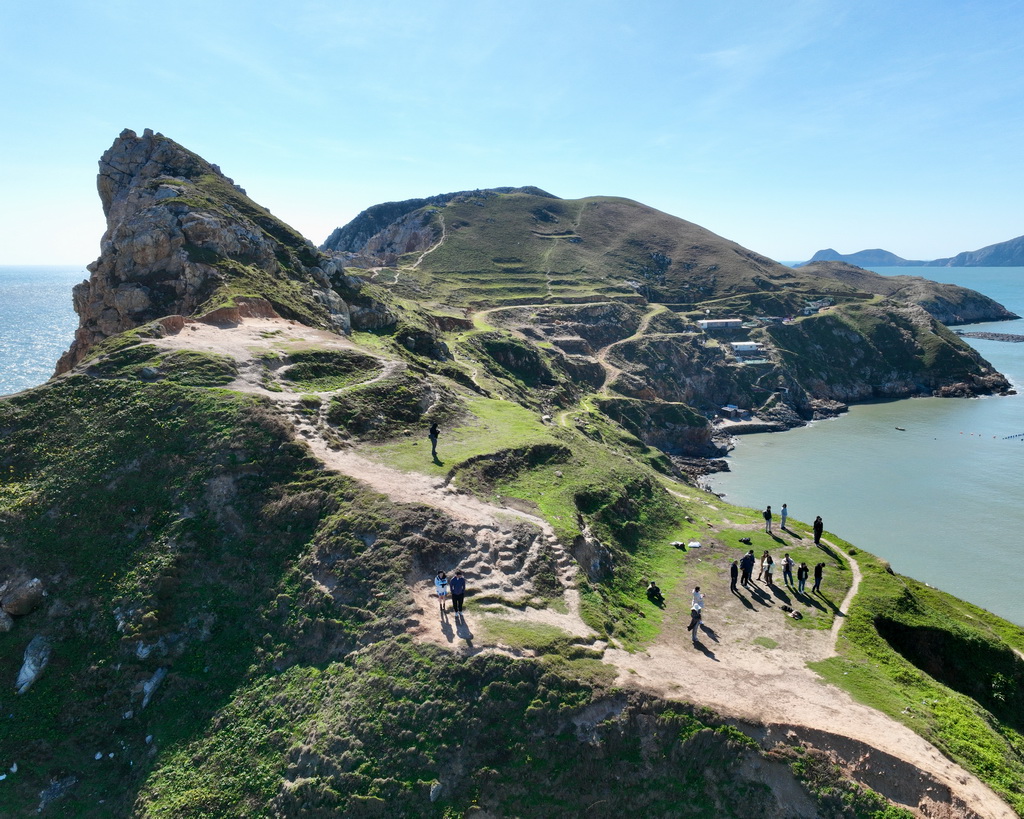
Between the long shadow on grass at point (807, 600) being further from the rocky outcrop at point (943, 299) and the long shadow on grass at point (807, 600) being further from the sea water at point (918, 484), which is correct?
the rocky outcrop at point (943, 299)

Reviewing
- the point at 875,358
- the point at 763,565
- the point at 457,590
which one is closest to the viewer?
the point at 457,590

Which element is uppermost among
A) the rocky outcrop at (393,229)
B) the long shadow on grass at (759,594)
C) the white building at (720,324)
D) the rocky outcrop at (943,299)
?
the rocky outcrop at (393,229)

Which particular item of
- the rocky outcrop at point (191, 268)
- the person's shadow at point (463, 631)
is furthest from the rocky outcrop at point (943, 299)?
the person's shadow at point (463, 631)

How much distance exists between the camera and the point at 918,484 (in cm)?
6347

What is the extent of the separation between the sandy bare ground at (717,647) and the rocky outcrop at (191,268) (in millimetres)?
20926

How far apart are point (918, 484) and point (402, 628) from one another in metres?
67.0

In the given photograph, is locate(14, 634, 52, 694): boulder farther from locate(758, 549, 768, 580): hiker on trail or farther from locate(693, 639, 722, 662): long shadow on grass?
locate(758, 549, 768, 580): hiker on trail

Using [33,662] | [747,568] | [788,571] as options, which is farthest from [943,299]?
[33,662]

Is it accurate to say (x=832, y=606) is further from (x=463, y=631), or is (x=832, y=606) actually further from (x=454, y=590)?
(x=454, y=590)

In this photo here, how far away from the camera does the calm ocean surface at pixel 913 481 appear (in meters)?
46.1

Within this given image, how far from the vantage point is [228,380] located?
28.4 metres

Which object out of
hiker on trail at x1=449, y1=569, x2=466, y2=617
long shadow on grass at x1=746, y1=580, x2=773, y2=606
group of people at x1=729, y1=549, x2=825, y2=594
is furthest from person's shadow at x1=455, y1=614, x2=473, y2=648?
long shadow on grass at x1=746, y1=580, x2=773, y2=606

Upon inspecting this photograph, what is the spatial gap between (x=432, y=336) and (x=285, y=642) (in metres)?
36.2

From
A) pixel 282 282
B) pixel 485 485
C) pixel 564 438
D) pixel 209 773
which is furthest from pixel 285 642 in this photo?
pixel 282 282
